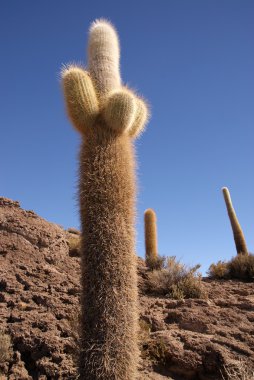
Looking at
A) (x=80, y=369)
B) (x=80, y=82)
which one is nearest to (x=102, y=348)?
(x=80, y=369)

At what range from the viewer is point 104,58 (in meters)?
6.57

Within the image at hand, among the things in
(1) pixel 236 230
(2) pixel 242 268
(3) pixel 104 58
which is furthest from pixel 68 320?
(1) pixel 236 230

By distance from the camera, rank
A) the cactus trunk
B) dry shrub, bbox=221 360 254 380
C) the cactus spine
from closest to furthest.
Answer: the cactus trunk
dry shrub, bbox=221 360 254 380
the cactus spine

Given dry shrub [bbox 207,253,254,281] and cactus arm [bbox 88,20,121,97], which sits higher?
cactus arm [bbox 88,20,121,97]

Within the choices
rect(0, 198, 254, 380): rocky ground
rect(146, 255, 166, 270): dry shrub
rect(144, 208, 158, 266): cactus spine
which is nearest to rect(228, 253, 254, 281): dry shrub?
rect(0, 198, 254, 380): rocky ground

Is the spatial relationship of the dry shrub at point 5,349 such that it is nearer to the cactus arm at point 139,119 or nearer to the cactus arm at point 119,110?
the cactus arm at point 119,110

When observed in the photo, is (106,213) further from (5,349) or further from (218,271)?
(218,271)

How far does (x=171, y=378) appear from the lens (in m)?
5.72

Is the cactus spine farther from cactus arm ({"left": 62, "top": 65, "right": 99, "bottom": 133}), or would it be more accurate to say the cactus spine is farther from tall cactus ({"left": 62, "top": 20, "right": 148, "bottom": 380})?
cactus arm ({"left": 62, "top": 65, "right": 99, "bottom": 133})

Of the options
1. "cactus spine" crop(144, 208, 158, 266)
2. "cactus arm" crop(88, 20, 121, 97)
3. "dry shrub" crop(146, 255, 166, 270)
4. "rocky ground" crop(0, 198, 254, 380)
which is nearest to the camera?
"rocky ground" crop(0, 198, 254, 380)

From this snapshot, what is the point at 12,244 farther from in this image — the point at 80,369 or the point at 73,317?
the point at 80,369

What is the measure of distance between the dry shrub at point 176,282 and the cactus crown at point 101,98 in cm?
379

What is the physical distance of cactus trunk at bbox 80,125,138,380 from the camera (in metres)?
4.68

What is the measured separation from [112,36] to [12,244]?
186 inches
